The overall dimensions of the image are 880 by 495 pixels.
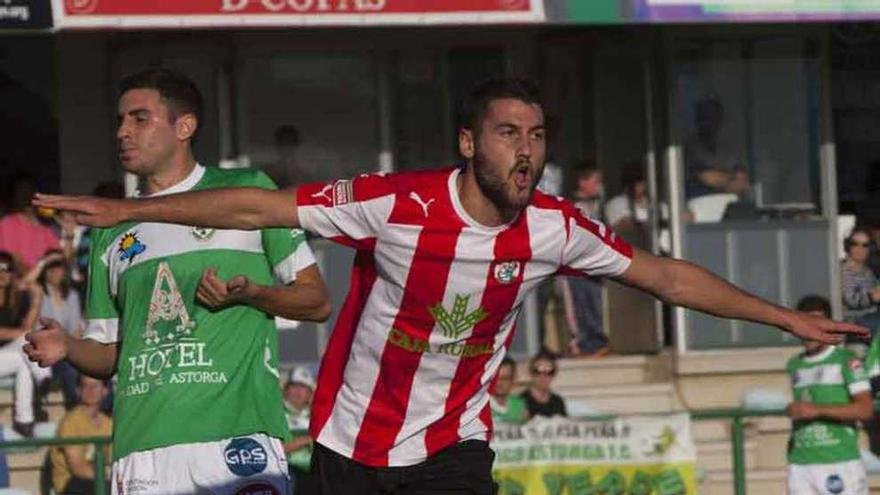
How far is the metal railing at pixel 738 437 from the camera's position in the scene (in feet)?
43.2

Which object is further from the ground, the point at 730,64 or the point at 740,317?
the point at 730,64

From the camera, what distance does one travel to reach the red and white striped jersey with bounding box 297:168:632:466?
704cm

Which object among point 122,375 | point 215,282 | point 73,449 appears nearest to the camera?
point 215,282

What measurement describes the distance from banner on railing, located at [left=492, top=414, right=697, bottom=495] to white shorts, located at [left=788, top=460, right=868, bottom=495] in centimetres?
88

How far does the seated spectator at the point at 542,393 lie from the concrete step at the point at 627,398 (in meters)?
1.99

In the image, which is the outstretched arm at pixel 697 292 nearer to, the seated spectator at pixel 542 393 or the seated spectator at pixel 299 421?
the seated spectator at pixel 299 421

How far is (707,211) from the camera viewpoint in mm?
17234

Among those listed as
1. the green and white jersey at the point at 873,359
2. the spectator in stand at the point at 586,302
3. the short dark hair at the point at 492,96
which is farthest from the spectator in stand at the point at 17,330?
the short dark hair at the point at 492,96

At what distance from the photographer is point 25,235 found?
616 inches

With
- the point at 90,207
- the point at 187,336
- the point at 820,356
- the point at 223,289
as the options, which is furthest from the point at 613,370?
the point at 90,207

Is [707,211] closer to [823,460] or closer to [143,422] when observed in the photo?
[823,460]

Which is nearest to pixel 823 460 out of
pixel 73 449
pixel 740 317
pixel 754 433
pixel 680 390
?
pixel 754 433

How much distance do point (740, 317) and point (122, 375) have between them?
6.92 feet

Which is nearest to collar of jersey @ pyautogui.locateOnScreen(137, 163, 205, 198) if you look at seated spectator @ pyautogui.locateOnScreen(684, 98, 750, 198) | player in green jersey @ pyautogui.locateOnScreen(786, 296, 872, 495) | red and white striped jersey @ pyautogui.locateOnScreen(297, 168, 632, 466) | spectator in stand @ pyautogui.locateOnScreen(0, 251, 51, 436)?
red and white striped jersey @ pyautogui.locateOnScreen(297, 168, 632, 466)
